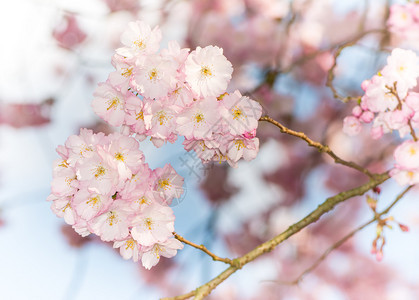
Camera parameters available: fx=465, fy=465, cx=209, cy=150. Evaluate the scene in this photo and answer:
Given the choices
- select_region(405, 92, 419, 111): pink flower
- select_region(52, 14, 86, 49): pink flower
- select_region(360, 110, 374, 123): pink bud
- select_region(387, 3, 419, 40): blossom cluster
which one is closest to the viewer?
select_region(405, 92, 419, 111): pink flower

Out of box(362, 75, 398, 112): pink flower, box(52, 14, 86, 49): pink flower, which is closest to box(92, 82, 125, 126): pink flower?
box(362, 75, 398, 112): pink flower

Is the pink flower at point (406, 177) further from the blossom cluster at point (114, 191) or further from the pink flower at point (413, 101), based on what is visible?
the blossom cluster at point (114, 191)

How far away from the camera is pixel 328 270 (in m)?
3.58

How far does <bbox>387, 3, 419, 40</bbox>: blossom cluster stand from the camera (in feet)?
5.55

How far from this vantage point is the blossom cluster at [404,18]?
169cm

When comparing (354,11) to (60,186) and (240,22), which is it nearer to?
(240,22)

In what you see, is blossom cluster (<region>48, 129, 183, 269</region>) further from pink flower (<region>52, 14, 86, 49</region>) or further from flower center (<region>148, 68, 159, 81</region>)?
pink flower (<region>52, 14, 86, 49</region>)

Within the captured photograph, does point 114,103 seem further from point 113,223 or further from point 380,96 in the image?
point 380,96

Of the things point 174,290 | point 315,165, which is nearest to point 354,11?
point 315,165

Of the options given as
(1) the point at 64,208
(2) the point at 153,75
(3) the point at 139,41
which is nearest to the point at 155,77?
(2) the point at 153,75

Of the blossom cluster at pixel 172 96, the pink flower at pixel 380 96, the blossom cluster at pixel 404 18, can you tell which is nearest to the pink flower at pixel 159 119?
the blossom cluster at pixel 172 96

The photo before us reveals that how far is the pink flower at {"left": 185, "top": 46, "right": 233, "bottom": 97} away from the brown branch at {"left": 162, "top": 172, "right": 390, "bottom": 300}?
37 cm

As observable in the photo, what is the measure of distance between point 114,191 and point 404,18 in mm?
1365

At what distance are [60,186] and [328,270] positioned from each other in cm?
309
